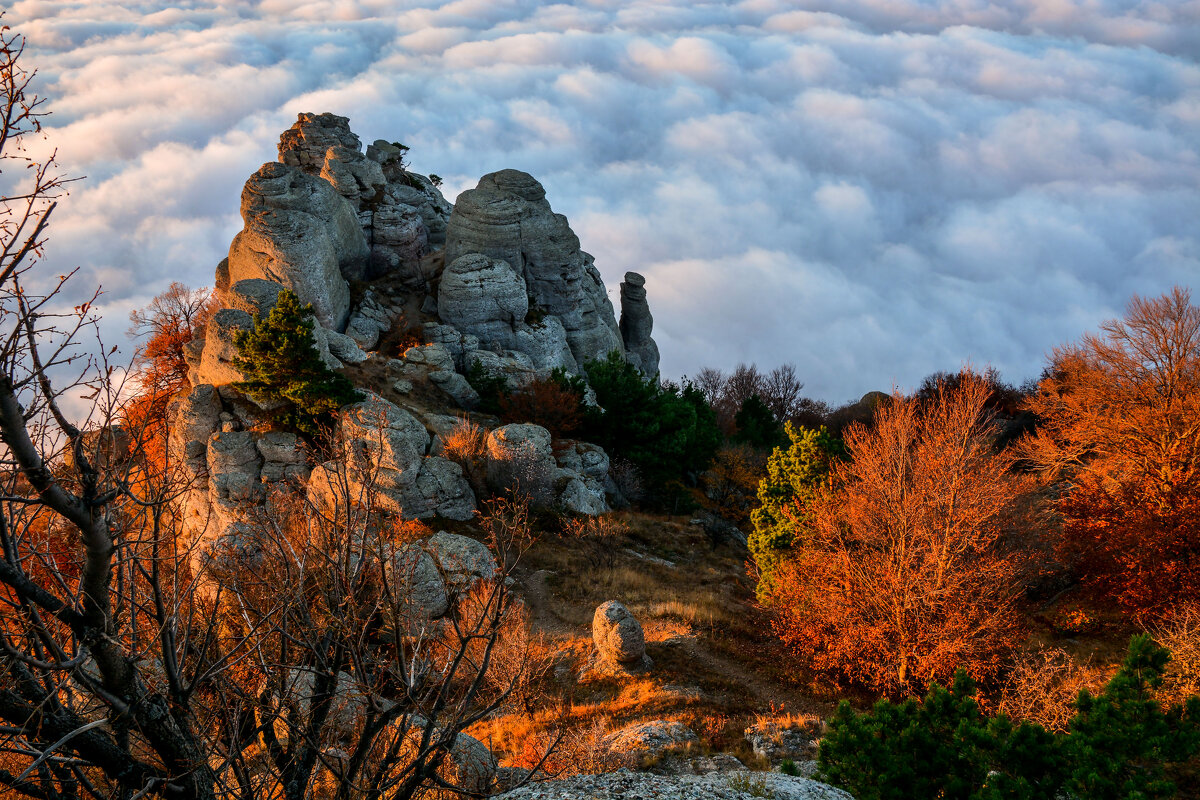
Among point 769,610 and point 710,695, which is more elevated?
point 769,610

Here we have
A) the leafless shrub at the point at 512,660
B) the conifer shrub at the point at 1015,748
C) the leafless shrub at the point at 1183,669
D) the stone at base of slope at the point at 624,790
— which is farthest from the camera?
the leafless shrub at the point at 512,660

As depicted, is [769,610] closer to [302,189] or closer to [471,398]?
[471,398]

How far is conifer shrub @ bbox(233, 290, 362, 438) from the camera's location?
2697 centimetres

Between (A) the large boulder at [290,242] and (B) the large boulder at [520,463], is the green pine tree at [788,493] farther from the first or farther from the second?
(A) the large boulder at [290,242]

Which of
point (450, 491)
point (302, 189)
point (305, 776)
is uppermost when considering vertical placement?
point (302, 189)

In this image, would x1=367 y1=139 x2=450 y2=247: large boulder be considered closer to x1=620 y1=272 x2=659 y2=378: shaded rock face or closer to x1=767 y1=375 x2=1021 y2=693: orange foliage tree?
x1=620 y1=272 x2=659 y2=378: shaded rock face

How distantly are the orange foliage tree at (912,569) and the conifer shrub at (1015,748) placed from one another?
233 inches

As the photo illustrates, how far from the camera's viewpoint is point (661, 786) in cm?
789

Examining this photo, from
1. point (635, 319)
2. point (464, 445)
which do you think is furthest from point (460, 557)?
point (635, 319)

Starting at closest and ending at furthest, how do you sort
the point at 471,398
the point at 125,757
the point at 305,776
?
1. the point at 125,757
2. the point at 305,776
3. the point at 471,398

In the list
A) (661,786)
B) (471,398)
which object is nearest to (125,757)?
(661,786)

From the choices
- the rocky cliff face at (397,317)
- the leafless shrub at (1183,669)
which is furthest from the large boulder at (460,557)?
the leafless shrub at (1183,669)

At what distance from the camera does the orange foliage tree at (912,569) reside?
17109 mm

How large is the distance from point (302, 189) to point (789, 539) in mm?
36502
